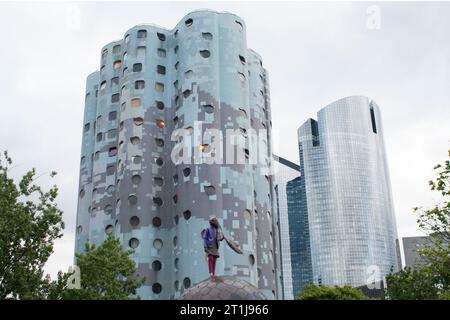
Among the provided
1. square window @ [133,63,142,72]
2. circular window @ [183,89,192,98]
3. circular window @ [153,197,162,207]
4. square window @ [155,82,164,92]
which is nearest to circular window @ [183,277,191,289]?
circular window @ [153,197,162,207]

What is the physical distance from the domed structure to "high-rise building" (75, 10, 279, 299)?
32.6m

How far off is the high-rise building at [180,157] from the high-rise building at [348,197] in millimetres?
124560

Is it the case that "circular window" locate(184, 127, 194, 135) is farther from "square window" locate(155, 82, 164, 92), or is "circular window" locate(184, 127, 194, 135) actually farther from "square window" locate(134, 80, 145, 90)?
"square window" locate(134, 80, 145, 90)

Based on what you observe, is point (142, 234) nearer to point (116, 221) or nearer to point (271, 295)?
point (116, 221)

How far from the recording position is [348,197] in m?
184

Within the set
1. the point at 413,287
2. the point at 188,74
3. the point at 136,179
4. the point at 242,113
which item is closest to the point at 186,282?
the point at 136,179

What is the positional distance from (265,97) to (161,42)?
16430mm

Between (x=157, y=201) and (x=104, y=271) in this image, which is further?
(x=157, y=201)

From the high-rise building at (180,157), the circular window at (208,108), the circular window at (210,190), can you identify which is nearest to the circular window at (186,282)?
the high-rise building at (180,157)

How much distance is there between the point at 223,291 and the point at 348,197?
176032mm

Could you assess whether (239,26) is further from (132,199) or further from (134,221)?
(134,221)

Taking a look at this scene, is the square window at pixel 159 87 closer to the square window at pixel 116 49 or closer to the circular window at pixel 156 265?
the square window at pixel 116 49

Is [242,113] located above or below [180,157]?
above

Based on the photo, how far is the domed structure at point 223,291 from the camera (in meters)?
14.0
